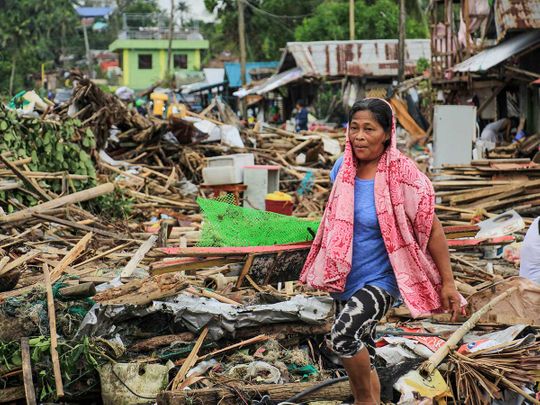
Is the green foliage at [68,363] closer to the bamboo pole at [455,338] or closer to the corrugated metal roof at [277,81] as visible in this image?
the bamboo pole at [455,338]

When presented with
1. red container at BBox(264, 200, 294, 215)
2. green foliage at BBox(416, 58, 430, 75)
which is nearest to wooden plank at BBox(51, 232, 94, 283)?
red container at BBox(264, 200, 294, 215)

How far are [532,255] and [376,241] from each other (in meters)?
2.58

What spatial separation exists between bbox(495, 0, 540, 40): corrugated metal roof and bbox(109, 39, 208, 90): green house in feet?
158

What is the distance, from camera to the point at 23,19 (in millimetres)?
62656

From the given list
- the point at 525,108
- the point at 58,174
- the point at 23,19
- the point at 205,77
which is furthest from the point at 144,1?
the point at 58,174

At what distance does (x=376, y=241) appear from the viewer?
420cm

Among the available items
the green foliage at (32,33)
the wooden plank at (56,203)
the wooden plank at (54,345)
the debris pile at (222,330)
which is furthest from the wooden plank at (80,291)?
the green foliage at (32,33)

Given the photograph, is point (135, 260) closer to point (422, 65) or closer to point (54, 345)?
point (54, 345)

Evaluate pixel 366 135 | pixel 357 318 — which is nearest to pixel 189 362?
pixel 357 318

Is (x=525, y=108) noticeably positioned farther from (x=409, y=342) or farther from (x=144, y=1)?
(x=144, y=1)

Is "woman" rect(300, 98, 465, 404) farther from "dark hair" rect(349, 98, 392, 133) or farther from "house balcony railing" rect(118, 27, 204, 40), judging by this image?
"house balcony railing" rect(118, 27, 204, 40)

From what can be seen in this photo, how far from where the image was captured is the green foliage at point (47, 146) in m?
10.7

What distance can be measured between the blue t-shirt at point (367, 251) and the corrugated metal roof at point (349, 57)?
28.1 metres

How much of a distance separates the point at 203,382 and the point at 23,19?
6222 centimetres
